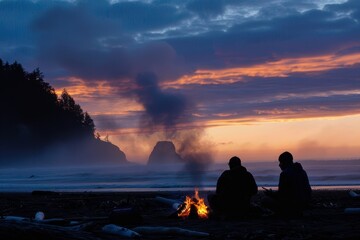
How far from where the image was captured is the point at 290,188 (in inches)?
552

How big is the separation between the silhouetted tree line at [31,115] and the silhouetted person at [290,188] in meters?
107

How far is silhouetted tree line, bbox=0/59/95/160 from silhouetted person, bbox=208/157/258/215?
10669 cm

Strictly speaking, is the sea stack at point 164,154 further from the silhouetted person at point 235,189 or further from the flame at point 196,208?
the silhouetted person at point 235,189

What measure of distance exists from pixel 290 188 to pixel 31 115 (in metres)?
114

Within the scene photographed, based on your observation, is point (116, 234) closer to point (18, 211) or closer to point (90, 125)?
point (18, 211)

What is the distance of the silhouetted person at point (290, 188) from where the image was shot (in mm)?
13953

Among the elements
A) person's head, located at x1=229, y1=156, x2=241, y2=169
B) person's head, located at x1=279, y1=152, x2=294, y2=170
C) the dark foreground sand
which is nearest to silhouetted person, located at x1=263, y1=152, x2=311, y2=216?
person's head, located at x1=279, y1=152, x2=294, y2=170

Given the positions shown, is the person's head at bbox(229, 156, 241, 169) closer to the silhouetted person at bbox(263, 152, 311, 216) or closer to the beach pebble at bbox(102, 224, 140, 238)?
the silhouetted person at bbox(263, 152, 311, 216)

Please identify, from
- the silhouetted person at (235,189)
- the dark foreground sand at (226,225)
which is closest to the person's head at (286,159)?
the silhouetted person at (235,189)

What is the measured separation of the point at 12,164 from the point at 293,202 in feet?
347

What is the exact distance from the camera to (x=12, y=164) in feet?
372

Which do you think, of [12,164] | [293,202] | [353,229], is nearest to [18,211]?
[293,202]

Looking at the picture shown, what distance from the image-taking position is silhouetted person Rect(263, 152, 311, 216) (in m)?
14.0

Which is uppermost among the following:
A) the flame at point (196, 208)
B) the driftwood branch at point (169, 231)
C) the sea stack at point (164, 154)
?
the sea stack at point (164, 154)
